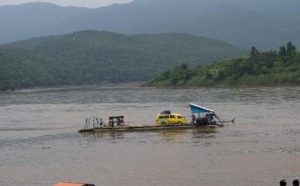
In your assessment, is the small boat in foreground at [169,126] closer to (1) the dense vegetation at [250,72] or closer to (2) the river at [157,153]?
(2) the river at [157,153]

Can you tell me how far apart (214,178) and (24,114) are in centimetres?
4606

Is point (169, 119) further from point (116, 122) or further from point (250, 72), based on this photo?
point (250, 72)

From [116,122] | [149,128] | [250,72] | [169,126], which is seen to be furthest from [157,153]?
[250,72]

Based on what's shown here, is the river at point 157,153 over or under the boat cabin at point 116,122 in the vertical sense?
under

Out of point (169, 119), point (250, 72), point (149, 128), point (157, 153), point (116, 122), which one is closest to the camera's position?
point (157, 153)

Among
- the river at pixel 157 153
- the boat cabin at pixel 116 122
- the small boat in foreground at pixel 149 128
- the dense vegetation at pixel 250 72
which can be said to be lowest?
the river at pixel 157 153

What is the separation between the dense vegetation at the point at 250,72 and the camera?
115188mm

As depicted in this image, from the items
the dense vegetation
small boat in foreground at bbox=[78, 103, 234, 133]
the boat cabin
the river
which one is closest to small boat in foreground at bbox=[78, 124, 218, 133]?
small boat in foreground at bbox=[78, 103, 234, 133]

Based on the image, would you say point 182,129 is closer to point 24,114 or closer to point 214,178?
point 214,178

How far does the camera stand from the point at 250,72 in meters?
123

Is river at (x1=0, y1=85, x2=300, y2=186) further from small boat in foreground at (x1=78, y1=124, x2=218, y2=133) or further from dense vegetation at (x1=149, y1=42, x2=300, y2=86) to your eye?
dense vegetation at (x1=149, y1=42, x2=300, y2=86)

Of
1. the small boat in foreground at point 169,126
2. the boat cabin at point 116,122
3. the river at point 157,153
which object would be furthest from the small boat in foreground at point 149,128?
the river at point 157,153

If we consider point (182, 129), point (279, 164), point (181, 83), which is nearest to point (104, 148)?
point (182, 129)

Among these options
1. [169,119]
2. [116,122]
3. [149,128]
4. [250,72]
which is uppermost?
[250,72]
